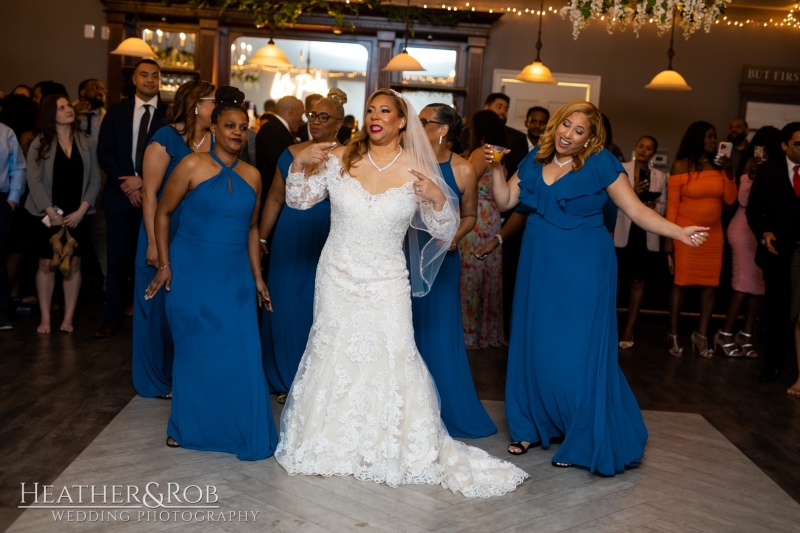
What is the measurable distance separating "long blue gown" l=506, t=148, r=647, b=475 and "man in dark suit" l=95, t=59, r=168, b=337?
3.25m

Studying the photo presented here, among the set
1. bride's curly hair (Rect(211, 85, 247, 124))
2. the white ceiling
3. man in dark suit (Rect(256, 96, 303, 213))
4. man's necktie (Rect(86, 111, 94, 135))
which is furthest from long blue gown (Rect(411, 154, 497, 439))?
the white ceiling

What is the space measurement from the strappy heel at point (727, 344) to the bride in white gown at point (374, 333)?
396cm

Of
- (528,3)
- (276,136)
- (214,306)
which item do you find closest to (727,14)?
(528,3)

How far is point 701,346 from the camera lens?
24.2 feet

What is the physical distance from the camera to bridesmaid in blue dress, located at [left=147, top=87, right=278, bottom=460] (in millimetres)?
4184

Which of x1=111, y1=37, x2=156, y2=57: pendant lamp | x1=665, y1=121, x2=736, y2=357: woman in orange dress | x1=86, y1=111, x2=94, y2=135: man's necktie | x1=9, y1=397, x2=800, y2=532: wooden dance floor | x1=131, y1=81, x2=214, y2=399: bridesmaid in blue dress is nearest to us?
x1=9, y1=397, x2=800, y2=532: wooden dance floor

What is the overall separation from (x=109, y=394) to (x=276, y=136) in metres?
1.95

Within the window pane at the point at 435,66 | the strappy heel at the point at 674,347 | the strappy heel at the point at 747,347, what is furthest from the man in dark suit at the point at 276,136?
the window pane at the point at 435,66

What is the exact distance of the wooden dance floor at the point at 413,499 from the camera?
11.3 feet

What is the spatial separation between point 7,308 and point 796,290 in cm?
560

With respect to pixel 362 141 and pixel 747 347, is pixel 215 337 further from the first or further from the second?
pixel 747 347

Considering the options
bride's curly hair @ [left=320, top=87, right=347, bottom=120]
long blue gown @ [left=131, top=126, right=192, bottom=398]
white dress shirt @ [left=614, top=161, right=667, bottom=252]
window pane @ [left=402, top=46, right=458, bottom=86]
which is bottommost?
long blue gown @ [left=131, top=126, right=192, bottom=398]

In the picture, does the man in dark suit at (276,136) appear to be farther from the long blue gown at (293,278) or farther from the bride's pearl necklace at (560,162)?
the bride's pearl necklace at (560,162)

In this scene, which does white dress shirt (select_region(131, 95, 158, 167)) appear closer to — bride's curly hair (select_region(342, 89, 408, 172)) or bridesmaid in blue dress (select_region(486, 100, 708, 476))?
bride's curly hair (select_region(342, 89, 408, 172))
